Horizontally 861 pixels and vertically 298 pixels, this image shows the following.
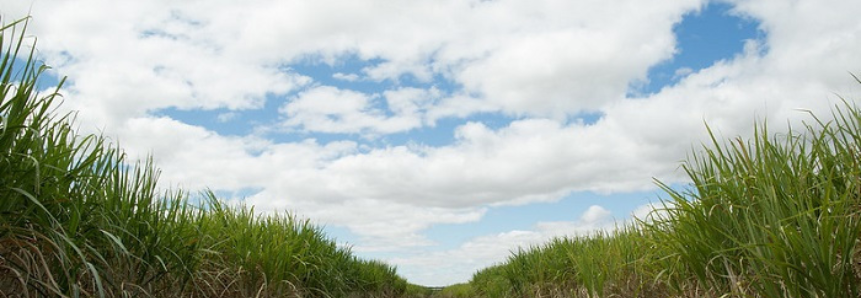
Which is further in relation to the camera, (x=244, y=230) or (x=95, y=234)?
(x=244, y=230)

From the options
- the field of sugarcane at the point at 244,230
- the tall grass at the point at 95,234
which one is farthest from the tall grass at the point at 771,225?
the tall grass at the point at 95,234

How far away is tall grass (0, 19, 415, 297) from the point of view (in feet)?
7.98

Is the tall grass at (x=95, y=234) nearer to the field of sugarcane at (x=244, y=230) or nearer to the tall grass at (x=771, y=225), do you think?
the field of sugarcane at (x=244, y=230)

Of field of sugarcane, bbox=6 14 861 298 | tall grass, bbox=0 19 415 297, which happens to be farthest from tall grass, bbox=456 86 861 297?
tall grass, bbox=0 19 415 297

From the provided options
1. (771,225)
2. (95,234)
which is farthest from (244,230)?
(771,225)

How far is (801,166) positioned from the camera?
→ 3.32 m

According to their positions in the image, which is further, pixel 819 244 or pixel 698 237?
pixel 698 237

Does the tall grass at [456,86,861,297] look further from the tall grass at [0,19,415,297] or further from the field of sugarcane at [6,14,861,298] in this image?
the tall grass at [0,19,415,297]

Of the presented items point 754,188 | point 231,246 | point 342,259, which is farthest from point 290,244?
point 754,188

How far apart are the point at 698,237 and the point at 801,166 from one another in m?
0.62

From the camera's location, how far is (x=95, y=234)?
305cm

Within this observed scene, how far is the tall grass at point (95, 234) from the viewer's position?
7.98 ft

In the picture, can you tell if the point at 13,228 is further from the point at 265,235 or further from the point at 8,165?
the point at 265,235

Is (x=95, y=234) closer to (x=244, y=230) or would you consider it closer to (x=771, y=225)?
(x=244, y=230)
